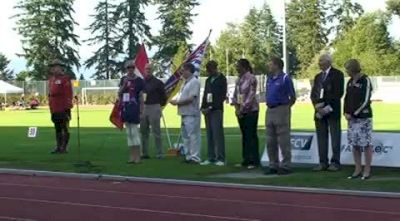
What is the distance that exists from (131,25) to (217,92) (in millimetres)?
101176

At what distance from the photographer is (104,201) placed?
1048cm

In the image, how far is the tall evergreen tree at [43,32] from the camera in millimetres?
105062

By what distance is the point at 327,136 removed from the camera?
1318cm

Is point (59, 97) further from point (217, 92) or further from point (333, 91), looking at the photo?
point (333, 91)

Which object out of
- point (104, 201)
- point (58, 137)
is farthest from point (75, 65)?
point (104, 201)

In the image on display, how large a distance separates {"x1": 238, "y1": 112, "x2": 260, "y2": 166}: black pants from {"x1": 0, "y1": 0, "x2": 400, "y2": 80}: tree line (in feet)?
253

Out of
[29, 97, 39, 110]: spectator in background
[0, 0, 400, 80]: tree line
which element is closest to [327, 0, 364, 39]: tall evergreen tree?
[0, 0, 400, 80]: tree line

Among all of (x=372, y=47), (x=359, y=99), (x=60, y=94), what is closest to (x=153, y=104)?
(x=60, y=94)

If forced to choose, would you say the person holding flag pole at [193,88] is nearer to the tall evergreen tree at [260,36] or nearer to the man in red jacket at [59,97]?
the man in red jacket at [59,97]

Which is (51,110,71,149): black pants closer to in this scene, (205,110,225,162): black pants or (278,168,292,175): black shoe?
(205,110,225,162): black pants

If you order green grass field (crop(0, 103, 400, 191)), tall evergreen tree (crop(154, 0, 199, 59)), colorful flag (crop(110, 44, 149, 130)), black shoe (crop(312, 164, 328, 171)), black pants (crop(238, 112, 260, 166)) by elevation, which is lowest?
green grass field (crop(0, 103, 400, 191))

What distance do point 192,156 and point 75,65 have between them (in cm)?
9676

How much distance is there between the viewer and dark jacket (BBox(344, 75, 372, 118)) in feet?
39.8

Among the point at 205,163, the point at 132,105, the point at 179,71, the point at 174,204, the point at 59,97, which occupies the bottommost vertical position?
the point at 174,204
